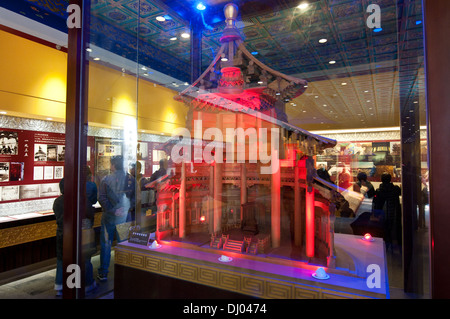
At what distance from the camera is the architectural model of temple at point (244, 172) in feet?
5.92

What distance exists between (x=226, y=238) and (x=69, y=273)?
1.12m

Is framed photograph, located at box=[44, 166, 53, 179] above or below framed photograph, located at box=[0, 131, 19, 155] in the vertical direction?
below

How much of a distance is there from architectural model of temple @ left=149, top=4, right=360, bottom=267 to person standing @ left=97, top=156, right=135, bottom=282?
1.14 ft

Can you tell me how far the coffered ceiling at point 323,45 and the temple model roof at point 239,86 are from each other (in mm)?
60

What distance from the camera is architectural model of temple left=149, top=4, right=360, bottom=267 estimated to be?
181 centimetres

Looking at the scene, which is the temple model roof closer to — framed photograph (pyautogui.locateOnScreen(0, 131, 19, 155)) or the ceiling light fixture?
the ceiling light fixture

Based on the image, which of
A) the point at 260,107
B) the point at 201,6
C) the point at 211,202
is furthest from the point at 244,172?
the point at 201,6

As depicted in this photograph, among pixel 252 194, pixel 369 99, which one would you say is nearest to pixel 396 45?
pixel 369 99

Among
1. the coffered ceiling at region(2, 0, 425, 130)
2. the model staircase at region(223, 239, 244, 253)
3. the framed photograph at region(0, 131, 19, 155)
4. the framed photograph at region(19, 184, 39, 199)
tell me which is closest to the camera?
the coffered ceiling at region(2, 0, 425, 130)

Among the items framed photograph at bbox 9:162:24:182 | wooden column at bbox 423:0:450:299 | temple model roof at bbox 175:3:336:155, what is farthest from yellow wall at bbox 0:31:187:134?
wooden column at bbox 423:0:450:299

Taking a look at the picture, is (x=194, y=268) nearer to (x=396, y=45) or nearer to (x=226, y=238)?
(x=226, y=238)

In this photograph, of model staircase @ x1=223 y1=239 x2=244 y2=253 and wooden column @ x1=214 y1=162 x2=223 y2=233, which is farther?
wooden column @ x1=214 y1=162 x2=223 y2=233

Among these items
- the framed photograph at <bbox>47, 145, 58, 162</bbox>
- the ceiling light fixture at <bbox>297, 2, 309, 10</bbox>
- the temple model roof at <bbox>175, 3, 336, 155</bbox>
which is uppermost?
the ceiling light fixture at <bbox>297, 2, 309, 10</bbox>

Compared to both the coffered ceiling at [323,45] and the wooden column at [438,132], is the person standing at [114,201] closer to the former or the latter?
the coffered ceiling at [323,45]
